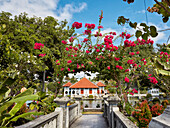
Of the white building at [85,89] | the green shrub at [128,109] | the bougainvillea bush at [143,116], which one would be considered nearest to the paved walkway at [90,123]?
the green shrub at [128,109]

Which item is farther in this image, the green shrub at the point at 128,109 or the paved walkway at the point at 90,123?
the paved walkway at the point at 90,123

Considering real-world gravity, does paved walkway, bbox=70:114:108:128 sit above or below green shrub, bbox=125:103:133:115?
below

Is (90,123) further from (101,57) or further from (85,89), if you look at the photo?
(85,89)

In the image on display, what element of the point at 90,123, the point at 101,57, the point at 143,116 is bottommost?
the point at 90,123

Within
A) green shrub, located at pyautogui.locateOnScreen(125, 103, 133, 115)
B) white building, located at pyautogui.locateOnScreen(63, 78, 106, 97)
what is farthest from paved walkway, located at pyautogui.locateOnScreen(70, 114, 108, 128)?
white building, located at pyautogui.locateOnScreen(63, 78, 106, 97)

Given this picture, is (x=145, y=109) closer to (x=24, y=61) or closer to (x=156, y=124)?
(x=156, y=124)

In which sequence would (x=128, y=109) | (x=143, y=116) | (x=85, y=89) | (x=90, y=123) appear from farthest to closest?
(x=85, y=89) < (x=90, y=123) < (x=143, y=116) < (x=128, y=109)

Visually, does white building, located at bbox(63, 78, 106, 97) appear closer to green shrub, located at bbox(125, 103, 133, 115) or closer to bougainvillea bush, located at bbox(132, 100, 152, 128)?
bougainvillea bush, located at bbox(132, 100, 152, 128)

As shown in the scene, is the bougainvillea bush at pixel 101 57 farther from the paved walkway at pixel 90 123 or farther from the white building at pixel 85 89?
the white building at pixel 85 89

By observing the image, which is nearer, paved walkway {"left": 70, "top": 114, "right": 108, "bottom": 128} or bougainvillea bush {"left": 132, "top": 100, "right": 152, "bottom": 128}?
bougainvillea bush {"left": 132, "top": 100, "right": 152, "bottom": 128}

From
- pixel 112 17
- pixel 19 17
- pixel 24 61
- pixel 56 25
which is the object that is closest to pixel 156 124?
pixel 112 17

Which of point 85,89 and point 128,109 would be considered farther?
point 85,89

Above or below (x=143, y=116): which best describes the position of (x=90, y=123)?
below

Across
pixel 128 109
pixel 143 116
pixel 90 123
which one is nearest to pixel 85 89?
pixel 90 123
